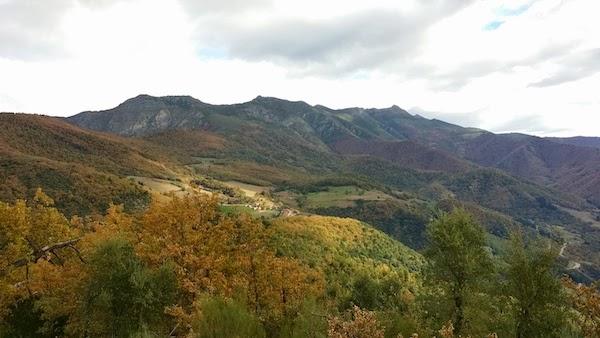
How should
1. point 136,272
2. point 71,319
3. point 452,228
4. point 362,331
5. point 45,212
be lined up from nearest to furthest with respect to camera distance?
1. point 362,331
2. point 136,272
3. point 71,319
4. point 452,228
5. point 45,212

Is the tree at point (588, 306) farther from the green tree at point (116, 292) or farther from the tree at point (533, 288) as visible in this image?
the green tree at point (116, 292)

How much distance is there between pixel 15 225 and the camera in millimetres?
35125

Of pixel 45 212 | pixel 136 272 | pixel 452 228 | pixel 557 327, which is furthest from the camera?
pixel 45 212

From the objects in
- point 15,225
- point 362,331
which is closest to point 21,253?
point 15,225

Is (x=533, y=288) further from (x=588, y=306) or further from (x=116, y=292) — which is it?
(x=116, y=292)

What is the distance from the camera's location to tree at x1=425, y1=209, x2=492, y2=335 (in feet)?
116

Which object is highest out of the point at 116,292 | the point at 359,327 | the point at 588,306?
the point at 359,327

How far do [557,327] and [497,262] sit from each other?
7223 mm

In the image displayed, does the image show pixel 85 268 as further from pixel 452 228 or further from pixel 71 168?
pixel 71 168

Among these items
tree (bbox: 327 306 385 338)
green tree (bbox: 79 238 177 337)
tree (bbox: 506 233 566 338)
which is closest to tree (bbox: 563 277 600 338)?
tree (bbox: 506 233 566 338)

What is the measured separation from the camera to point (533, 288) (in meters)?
29.3

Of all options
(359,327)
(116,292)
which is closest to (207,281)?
(116,292)

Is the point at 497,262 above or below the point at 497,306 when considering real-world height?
above

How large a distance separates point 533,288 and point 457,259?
7134mm
